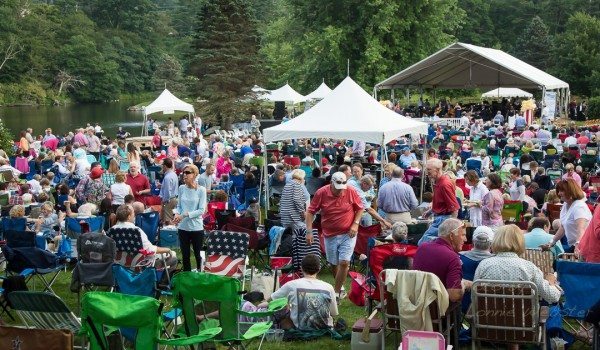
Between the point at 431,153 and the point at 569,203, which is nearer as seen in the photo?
the point at 569,203

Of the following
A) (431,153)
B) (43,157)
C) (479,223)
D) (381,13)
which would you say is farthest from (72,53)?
(479,223)

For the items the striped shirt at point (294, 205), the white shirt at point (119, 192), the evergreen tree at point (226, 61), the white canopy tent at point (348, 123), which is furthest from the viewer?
the evergreen tree at point (226, 61)

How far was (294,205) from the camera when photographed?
906cm

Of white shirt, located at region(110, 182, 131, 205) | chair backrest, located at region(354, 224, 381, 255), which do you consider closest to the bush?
white shirt, located at region(110, 182, 131, 205)

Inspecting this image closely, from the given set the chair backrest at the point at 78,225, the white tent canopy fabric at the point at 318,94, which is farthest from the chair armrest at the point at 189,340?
the white tent canopy fabric at the point at 318,94

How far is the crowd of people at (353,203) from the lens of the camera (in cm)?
607

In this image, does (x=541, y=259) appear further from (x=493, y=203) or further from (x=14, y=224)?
(x=14, y=224)

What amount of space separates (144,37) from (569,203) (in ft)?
262

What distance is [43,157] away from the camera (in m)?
17.8

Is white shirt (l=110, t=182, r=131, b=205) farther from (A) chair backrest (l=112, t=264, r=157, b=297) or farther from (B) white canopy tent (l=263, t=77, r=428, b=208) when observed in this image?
(A) chair backrest (l=112, t=264, r=157, b=297)

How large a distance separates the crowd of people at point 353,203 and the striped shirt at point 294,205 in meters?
0.01

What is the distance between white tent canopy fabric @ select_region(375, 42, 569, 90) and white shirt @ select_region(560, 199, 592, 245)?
674 inches

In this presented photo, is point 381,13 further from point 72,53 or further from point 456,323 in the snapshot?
point 72,53

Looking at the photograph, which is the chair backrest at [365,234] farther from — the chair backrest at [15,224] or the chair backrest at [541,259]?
the chair backrest at [15,224]
